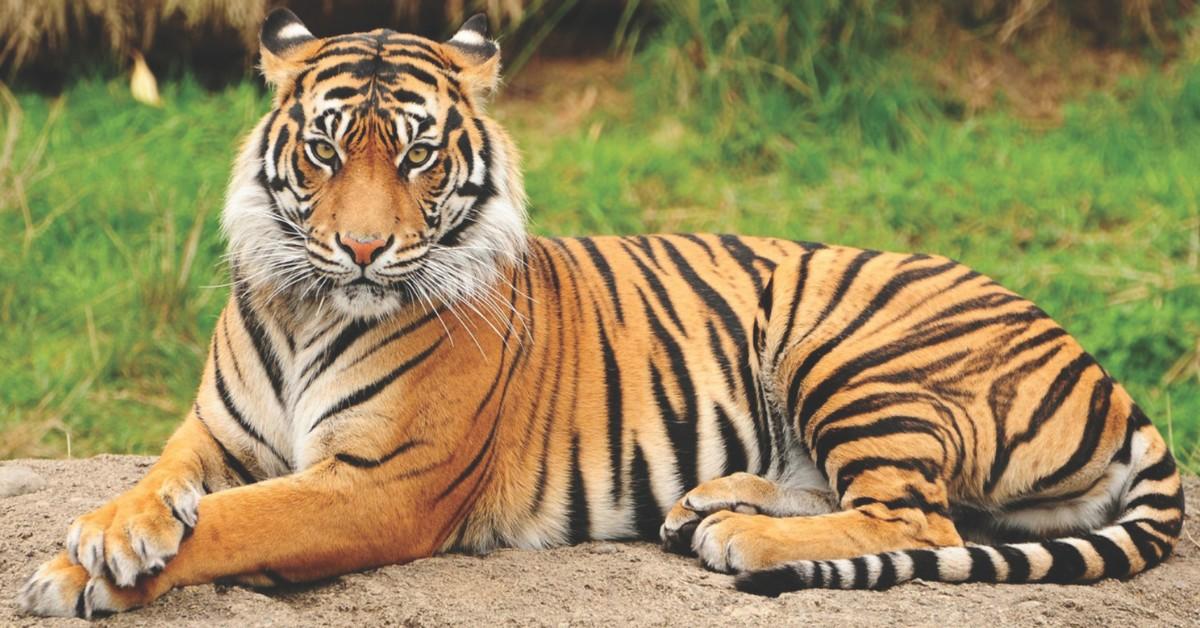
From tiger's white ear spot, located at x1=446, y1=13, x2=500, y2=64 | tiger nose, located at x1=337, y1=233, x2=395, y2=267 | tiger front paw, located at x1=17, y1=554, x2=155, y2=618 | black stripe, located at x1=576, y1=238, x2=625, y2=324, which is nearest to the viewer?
tiger front paw, located at x1=17, y1=554, x2=155, y2=618

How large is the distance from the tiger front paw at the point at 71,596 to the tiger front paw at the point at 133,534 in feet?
0.08

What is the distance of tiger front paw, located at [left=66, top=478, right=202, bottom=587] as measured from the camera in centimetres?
298

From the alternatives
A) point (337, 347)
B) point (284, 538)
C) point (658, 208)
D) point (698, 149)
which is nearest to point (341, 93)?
point (337, 347)

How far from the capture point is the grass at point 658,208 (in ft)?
17.8

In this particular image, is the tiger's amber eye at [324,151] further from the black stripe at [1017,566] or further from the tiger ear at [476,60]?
the black stripe at [1017,566]

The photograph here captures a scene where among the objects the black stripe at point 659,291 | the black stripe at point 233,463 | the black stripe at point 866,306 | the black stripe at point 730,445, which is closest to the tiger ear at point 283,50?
the black stripe at point 233,463

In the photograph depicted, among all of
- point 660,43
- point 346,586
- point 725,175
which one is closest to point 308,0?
point 660,43

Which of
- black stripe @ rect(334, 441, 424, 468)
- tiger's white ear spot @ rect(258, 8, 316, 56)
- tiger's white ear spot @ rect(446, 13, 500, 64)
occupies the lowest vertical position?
black stripe @ rect(334, 441, 424, 468)

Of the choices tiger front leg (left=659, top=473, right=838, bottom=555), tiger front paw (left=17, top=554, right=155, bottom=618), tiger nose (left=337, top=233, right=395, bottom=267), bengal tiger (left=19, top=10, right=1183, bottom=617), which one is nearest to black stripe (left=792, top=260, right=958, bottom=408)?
bengal tiger (left=19, top=10, right=1183, bottom=617)

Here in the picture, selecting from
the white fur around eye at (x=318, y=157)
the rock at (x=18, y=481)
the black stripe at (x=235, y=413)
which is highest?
the white fur around eye at (x=318, y=157)

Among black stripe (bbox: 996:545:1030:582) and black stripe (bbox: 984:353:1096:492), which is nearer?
black stripe (bbox: 996:545:1030:582)

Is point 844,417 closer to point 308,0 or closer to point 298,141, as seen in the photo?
point 298,141

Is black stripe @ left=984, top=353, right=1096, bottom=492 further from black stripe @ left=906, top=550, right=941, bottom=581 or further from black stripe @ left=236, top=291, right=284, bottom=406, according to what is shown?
black stripe @ left=236, top=291, right=284, bottom=406

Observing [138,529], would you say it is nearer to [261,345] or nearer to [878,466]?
[261,345]
